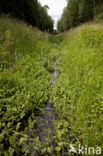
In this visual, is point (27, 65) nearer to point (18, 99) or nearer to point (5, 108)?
point (18, 99)

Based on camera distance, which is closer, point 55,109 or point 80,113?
point 80,113

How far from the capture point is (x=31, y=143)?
1.06 meters

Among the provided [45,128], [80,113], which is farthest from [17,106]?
[80,113]

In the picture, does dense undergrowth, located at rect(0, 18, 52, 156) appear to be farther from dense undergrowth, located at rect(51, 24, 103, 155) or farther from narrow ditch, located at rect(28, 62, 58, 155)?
dense undergrowth, located at rect(51, 24, 103, 155)

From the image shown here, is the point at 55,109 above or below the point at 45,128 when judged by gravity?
above

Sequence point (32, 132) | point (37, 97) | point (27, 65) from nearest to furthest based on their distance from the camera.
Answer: point (32, 132), point (37, 97), point (27, 65)

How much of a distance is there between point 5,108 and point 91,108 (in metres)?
1.29

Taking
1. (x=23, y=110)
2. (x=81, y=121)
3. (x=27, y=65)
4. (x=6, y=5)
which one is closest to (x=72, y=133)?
(x=81, y=121)

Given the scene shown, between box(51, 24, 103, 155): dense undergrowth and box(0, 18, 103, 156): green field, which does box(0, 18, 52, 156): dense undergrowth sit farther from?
box(51, 24, 103, 155): dense undergrowth

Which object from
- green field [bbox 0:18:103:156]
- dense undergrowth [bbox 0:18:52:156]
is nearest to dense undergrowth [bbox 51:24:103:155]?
green field [bbox 0:18:103:156]

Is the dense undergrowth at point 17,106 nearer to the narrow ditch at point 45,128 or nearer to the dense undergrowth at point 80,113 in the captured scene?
the narrow ditch at point 45,128

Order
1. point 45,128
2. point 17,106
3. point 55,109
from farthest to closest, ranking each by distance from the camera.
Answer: point 55,109 < point 17,106 < point 45,128

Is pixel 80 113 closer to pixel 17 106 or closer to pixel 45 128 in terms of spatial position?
pixel 45 128

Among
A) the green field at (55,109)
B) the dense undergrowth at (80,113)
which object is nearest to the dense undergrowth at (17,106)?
the green field at (55,109)
